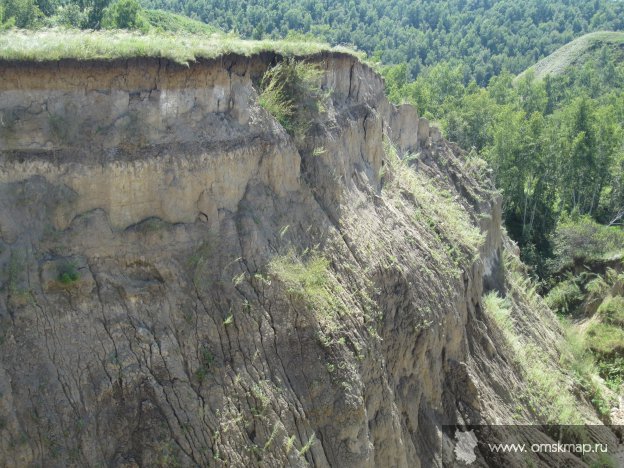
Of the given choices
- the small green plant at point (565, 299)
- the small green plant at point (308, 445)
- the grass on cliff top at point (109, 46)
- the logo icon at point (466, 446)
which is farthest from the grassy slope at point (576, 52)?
the small green plant at point (308, 445)

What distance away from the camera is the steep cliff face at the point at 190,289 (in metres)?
8.67

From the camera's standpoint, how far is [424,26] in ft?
368

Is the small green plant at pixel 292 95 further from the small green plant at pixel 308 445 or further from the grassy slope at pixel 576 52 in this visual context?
the grassy slope at pixel 576 52

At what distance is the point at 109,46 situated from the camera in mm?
9719

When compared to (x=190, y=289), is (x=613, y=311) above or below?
below

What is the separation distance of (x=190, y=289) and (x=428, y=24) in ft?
368

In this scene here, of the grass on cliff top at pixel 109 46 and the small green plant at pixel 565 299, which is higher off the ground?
the grass on cliff top at pixel 109 46

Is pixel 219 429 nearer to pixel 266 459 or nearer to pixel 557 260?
pixel 266 459

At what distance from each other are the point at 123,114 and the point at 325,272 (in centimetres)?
383

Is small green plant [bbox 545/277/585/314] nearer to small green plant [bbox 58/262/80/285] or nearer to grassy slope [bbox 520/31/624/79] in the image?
small green plant [bbox 58/262/80/285]

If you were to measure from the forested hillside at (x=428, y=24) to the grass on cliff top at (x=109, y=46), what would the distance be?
5324 cm

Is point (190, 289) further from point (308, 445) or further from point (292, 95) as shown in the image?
point (292, 95)

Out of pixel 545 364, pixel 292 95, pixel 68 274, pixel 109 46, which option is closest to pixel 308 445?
pixel 68 274

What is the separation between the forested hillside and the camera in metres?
76.7
